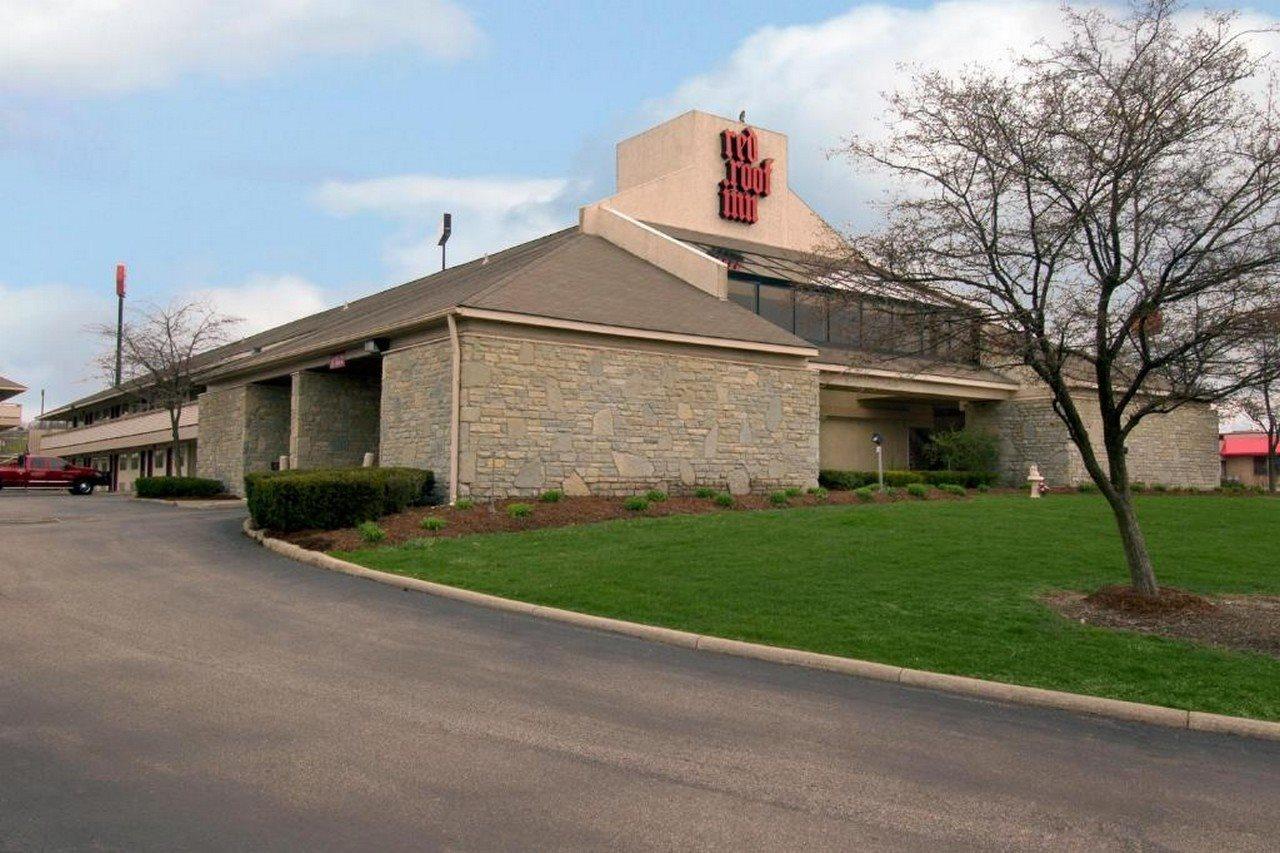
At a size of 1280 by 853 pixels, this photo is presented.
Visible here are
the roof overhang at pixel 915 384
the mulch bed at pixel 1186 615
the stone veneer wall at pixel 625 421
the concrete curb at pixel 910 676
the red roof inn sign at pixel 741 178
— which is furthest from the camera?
the red roof inn sign at pixel 741 178

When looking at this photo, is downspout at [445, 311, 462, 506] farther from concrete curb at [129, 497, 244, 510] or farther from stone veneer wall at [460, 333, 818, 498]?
concrete curb at [129, 497, 244, 510]

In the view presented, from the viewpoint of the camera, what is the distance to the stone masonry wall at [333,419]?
25938mm

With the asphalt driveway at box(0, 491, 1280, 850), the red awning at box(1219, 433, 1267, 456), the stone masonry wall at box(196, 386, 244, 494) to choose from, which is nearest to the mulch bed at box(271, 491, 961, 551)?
the asphalt driveway at box(0, 491, 1280, 850)

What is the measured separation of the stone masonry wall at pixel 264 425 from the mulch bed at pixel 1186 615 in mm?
23379

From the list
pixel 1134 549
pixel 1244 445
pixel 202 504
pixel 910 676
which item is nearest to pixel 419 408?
pixel 202 504

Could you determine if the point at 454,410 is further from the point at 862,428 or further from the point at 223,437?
the point at 862,428

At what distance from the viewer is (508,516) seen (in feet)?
57.8

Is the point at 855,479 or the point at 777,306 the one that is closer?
the point at 855,479

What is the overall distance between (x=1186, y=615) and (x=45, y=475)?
42.8m

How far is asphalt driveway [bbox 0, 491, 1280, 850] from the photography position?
16.4 ft

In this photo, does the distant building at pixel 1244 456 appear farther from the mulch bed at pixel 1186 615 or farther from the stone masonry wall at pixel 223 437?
the mulch bed at pixel 1186 615

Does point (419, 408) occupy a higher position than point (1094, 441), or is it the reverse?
point (419, 408)

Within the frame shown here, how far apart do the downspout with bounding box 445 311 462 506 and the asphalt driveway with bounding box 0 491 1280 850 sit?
9.03 meters

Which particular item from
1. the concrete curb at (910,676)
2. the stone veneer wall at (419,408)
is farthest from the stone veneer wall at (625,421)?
the concrete curb at (910,676)
